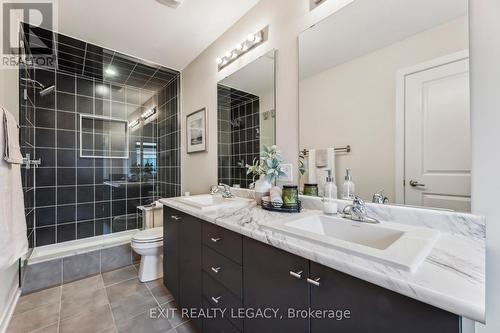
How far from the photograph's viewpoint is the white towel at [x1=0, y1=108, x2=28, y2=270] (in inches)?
48.5

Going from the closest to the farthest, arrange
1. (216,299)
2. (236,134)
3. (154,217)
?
(216,299) → (236,134) → (154,217)

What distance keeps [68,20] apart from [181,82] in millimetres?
1223

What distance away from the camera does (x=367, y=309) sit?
61 centimetres

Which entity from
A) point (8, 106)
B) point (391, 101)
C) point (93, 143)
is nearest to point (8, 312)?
point (8, 106)

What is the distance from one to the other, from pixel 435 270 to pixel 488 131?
60 centimetres

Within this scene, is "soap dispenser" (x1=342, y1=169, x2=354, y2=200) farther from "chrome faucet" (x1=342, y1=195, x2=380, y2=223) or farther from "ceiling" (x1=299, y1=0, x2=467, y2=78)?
"ceiling" (x1=299, y1=0, x2=467, y2=78)

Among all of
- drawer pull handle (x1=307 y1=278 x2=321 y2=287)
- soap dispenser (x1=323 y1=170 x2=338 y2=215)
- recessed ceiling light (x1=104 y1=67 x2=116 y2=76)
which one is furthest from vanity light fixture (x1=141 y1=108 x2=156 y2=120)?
drawer pull handle (x1=307 y1=278 x2=321 y2=287)

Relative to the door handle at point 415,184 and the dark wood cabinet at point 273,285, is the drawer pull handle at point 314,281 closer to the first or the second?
the dark wood cabinet at point 273,285

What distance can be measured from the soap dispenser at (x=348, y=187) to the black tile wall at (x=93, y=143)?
2287 millimetres

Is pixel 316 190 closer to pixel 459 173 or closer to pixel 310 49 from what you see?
pixel 459 173

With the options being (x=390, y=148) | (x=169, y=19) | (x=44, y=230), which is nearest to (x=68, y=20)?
(x=169, y=19)

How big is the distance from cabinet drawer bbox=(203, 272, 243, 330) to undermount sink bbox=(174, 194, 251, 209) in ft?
1.42

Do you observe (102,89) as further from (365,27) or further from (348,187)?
(348,187)

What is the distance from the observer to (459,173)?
2.85 feet
